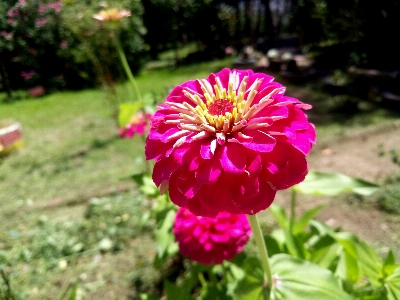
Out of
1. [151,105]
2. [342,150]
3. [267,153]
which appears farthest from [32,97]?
[267,153]

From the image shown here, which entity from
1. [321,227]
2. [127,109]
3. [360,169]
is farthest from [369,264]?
[360,169]

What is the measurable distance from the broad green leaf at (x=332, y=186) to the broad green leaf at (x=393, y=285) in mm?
267

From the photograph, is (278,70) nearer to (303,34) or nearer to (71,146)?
(303,34)

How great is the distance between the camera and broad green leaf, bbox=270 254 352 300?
0.77 m

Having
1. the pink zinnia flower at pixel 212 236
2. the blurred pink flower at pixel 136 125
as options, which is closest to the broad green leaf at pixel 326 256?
the pink zinnia flower at pixel 212 236

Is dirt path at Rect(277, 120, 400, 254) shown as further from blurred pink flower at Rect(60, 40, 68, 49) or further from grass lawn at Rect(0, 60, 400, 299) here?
blurred pink flower at Rect(60, 40, 68, 49)

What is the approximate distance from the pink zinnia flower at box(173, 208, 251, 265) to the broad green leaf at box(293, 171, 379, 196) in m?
0.25

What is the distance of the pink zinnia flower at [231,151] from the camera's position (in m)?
0.58

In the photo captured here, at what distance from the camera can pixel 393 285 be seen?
3.01 feet

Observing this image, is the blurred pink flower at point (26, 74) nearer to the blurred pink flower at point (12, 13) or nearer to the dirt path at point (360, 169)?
the blurred pink flower at point (12, 13)

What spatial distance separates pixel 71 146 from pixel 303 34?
21.8ft

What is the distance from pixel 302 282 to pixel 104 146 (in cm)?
327

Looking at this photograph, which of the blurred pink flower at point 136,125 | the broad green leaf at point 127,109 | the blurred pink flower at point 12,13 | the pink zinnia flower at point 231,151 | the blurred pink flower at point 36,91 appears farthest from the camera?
the blurred pink flower at point 36,91

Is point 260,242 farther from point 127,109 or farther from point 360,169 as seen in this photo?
point 360,169
